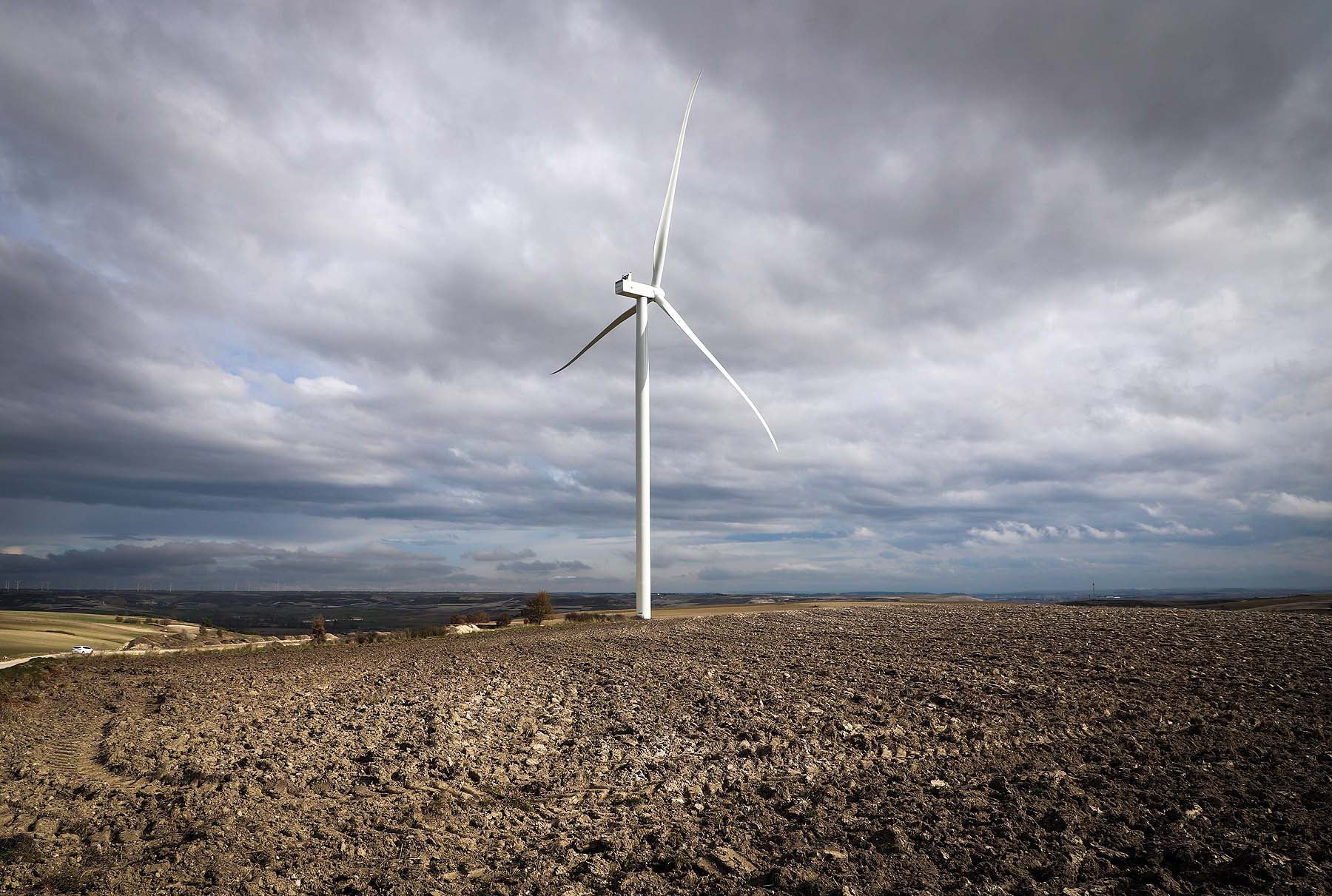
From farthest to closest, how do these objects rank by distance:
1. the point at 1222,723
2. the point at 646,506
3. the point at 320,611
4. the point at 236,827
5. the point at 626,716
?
the point at 320,611 < the point at 646,506 < the point at 626,716 < the point at 1222,723 < the point at 236,827

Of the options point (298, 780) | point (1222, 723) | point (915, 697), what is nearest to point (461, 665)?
point (298, 780)

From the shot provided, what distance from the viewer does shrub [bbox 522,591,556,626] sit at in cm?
3453

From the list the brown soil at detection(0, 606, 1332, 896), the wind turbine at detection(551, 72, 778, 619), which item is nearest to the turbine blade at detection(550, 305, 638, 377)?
the wind turbine at detection(551, 72, 778, 619)

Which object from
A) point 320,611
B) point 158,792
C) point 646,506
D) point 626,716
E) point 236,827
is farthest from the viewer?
point 320,611

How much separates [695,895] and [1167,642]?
710 inches

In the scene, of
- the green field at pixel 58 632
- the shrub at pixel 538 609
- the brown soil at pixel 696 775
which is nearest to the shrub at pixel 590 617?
the shrub at pixel 538 609

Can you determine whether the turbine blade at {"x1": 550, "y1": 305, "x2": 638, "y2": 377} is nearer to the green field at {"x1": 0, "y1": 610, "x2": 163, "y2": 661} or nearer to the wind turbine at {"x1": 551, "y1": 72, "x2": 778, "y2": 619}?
the wind turbine at {"x1": 551, "y1": 72, "x2": 778, "y2": 619}

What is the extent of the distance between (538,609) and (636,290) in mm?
16585

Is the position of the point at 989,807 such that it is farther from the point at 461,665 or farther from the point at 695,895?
the point at 461,665

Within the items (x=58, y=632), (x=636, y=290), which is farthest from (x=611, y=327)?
(x=58, y=632)

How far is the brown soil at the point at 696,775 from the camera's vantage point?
806 centimetres

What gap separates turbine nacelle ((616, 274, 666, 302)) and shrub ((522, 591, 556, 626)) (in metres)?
15.8

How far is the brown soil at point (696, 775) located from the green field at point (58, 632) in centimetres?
811

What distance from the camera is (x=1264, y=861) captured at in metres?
7.66
